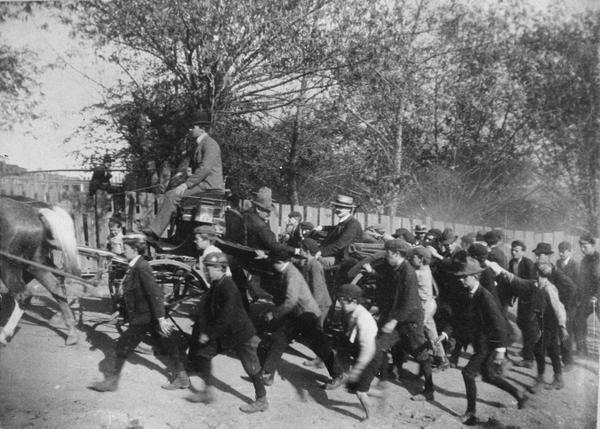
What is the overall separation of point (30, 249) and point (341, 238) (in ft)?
10.0

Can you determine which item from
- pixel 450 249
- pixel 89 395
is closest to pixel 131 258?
pixel 89 395

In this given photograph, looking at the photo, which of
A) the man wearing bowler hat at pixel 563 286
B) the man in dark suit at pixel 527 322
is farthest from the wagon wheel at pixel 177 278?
the man wearing bowler hat at pixel 563 286

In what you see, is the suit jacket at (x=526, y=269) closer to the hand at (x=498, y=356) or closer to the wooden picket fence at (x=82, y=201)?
the wooden picket fence at (x=82, y=201)

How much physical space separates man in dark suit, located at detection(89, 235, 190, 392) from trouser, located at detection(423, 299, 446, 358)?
7.93 ft

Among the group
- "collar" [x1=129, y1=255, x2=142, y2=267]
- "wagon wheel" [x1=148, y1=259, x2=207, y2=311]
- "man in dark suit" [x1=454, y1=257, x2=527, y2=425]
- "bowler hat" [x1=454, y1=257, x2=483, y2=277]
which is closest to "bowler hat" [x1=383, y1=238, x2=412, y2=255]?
"bowler hat" [x1=454, y1=257, x2=483, y2=277]

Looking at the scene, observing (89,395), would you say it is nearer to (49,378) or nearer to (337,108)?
(49,378)

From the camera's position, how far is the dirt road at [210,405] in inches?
159

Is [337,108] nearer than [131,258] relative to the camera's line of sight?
No

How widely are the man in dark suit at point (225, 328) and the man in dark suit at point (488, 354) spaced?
5.68 ft

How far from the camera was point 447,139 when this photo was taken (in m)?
9.12

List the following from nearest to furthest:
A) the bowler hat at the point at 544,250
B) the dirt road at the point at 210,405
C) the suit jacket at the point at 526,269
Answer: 1. the dirt road at the point at 210,405
2. the bowler hat at the point at 544,250
3. the suit jacket at the point at 526,269

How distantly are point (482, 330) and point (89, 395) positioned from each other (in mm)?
3307

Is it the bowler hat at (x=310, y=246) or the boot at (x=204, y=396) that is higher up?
the bowler hat at (x=310, y=246)

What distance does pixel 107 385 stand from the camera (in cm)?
417
